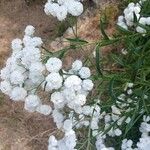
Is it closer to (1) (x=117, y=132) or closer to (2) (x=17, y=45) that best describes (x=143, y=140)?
(1) (x=117, y=132)

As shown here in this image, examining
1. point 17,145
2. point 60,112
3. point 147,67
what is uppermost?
point 147,67

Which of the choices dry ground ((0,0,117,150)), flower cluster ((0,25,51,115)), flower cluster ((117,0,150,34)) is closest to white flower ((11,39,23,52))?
flower cluster ((0,25,51,115))

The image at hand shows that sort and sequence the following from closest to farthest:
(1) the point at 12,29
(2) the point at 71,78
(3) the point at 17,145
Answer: (2) the point at 71,78 < (3) the point at 17,145 < (1) the point at 12,29

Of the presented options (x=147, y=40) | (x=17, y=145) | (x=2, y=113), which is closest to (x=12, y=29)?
(x=2, y=113)

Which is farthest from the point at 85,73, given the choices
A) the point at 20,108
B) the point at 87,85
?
the point at 20,108

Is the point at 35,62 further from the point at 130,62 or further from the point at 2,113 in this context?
the point at 2,113
